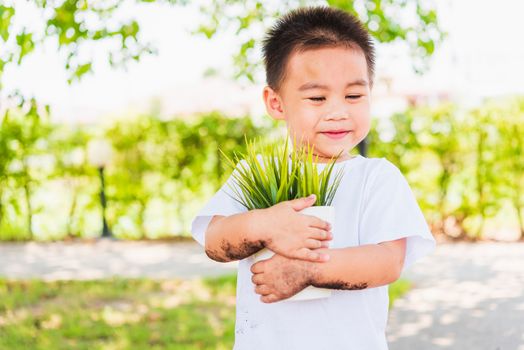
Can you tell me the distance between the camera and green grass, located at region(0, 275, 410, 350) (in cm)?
434

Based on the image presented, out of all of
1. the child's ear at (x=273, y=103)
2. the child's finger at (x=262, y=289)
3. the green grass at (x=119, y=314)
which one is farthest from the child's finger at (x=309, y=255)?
the green grass at (x=119, y=314)

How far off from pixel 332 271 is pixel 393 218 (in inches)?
9.1

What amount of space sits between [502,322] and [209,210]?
3431mm

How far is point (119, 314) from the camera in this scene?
505 cm

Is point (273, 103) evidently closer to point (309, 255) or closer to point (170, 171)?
point (309, 255)

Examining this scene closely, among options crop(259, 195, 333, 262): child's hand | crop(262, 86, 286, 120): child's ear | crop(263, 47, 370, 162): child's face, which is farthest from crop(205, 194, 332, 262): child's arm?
crop(262, 86, 286, 120): child's ear

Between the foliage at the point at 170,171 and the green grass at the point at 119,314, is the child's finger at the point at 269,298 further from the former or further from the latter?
the foliage at the point at 170,171

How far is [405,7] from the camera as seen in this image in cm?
551

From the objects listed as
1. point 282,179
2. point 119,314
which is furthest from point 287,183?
point 119,314

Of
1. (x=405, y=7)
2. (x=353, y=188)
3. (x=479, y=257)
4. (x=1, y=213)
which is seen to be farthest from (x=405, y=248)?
(x=1, y=213)

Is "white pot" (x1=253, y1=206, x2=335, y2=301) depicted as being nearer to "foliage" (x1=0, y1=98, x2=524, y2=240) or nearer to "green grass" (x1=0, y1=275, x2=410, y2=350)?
"green grass" (x1=0, y1=275, x2=410, y2=350)

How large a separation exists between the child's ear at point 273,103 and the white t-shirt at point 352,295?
0.22 m

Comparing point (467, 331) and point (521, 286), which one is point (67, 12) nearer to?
point (467, 331)

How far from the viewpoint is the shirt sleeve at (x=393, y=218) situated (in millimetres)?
1616
